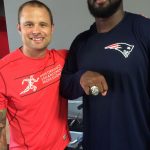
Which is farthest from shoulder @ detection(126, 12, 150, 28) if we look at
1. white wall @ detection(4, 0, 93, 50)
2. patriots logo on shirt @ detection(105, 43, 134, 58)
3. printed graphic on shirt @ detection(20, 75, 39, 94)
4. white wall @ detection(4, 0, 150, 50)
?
white wall @ detection(4, 0, 93, 50)

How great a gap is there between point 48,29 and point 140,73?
1.63ft

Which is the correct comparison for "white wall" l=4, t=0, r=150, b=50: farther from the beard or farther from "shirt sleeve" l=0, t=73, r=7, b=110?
"shirt sleeve" l=0, t=73, r=7, b=110

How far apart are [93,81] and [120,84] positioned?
6.3 inches

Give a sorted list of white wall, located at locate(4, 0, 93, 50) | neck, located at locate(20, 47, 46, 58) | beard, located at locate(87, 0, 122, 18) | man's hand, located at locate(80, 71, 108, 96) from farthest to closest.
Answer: white wall, located at locate(4, 0, 93, 50) < neck, located at locate(20, 47, 46, 58) < beard, located at locate(87, 0, 122, 18) < man's hand, located at locate(80, 71, 108, 96)

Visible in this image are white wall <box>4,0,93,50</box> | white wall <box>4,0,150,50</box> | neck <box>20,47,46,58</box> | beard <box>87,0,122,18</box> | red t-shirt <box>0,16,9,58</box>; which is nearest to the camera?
beard <box>87,0,122,18</box>

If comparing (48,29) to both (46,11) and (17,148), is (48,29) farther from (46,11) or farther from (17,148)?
(17,148)

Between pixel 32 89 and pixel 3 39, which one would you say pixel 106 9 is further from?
pixel 3 39

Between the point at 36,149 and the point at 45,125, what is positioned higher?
the point at 45,125

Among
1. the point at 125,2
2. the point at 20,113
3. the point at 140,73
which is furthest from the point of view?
the point at 125,2

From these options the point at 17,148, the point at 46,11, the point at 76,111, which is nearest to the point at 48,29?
the point at 46,11

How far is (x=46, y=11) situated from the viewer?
1.40 metres

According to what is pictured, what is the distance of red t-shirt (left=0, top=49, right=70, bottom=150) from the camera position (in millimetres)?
1312

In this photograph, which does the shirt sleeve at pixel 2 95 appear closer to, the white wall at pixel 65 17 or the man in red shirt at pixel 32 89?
the man in red shirt at pixel 32 89

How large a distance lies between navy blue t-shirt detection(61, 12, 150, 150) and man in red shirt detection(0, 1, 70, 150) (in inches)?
4.6
